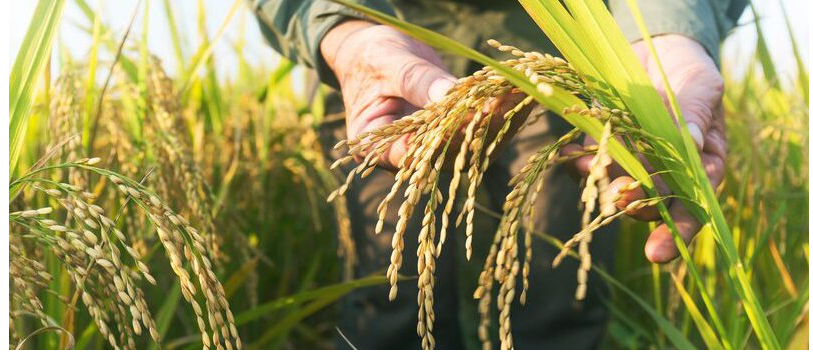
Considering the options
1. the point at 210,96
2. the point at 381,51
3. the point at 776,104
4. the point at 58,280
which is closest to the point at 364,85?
the point at 381,51

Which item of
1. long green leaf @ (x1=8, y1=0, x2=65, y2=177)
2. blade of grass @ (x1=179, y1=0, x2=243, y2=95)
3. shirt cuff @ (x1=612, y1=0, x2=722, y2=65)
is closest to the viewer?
long green leaf @ (x1=8, y1=0, x2=65, y2=177)

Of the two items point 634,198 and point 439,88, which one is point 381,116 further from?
point 634,198

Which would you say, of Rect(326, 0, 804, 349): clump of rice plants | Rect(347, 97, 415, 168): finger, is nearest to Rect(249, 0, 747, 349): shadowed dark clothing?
Rect(347, 97, 415, 168): finger

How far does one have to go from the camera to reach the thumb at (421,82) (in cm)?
129

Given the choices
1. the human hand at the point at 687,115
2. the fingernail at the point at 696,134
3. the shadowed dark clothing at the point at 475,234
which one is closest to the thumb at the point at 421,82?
the human hand at the point at 687,115

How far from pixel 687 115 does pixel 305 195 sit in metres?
2.08

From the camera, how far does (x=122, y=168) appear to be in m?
1.77

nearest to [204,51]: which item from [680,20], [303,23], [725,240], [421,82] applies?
[303,23]

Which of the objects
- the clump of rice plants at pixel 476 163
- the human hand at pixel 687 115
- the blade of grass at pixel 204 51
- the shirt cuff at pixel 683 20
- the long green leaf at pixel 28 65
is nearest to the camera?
the clump of rice plants at pixel 476 163

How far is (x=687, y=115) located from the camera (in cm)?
138

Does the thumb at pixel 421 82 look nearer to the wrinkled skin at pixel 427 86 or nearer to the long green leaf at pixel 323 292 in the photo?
the wrinkled skin at pixel 427 86

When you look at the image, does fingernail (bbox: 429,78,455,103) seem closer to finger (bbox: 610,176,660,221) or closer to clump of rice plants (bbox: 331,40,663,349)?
clump of rice plants (bbox: 331,40,663,349)

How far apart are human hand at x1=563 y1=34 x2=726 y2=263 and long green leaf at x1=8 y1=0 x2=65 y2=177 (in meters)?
→ 0.90

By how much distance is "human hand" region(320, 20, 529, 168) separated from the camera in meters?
1.36
